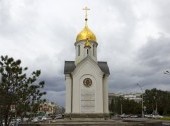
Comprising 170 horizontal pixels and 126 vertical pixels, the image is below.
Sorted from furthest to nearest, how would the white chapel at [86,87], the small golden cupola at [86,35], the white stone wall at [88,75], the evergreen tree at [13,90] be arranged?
the small golden cupola at [86,35]
the white stone wall at [88,75]
the white chapel at [86,87]
the evergreen tree at [13,90]

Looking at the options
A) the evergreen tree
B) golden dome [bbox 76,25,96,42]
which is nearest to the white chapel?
golden dome [bbox 76,25,96,42]

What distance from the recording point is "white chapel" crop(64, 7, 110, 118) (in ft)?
158

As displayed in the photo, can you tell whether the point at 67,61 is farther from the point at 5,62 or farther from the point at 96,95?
the point at 5,62

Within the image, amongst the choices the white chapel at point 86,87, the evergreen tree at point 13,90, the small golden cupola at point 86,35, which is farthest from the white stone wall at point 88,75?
the evergreen tree at point 13,90

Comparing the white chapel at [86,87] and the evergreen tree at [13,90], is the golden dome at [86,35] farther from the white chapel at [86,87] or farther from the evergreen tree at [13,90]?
the evergreen tree at [13,90]

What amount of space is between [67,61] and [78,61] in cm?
202

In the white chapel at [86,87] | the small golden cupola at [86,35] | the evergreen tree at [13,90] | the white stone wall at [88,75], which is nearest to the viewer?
the evergreen tree at [13,90]

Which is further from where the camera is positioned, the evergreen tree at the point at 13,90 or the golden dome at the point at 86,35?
the golden dome at the point at 86,35

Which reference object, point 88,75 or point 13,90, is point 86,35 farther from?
point 13,90

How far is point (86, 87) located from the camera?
49.2 meters

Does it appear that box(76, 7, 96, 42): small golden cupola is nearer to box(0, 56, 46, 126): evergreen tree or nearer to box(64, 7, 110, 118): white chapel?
box(64, 7, 110, 118): white chapel

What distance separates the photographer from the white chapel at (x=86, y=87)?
48188mm

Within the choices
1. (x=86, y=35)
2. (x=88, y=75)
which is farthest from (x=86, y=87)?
(x=86, y=35)

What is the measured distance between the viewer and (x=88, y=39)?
52.7 m
